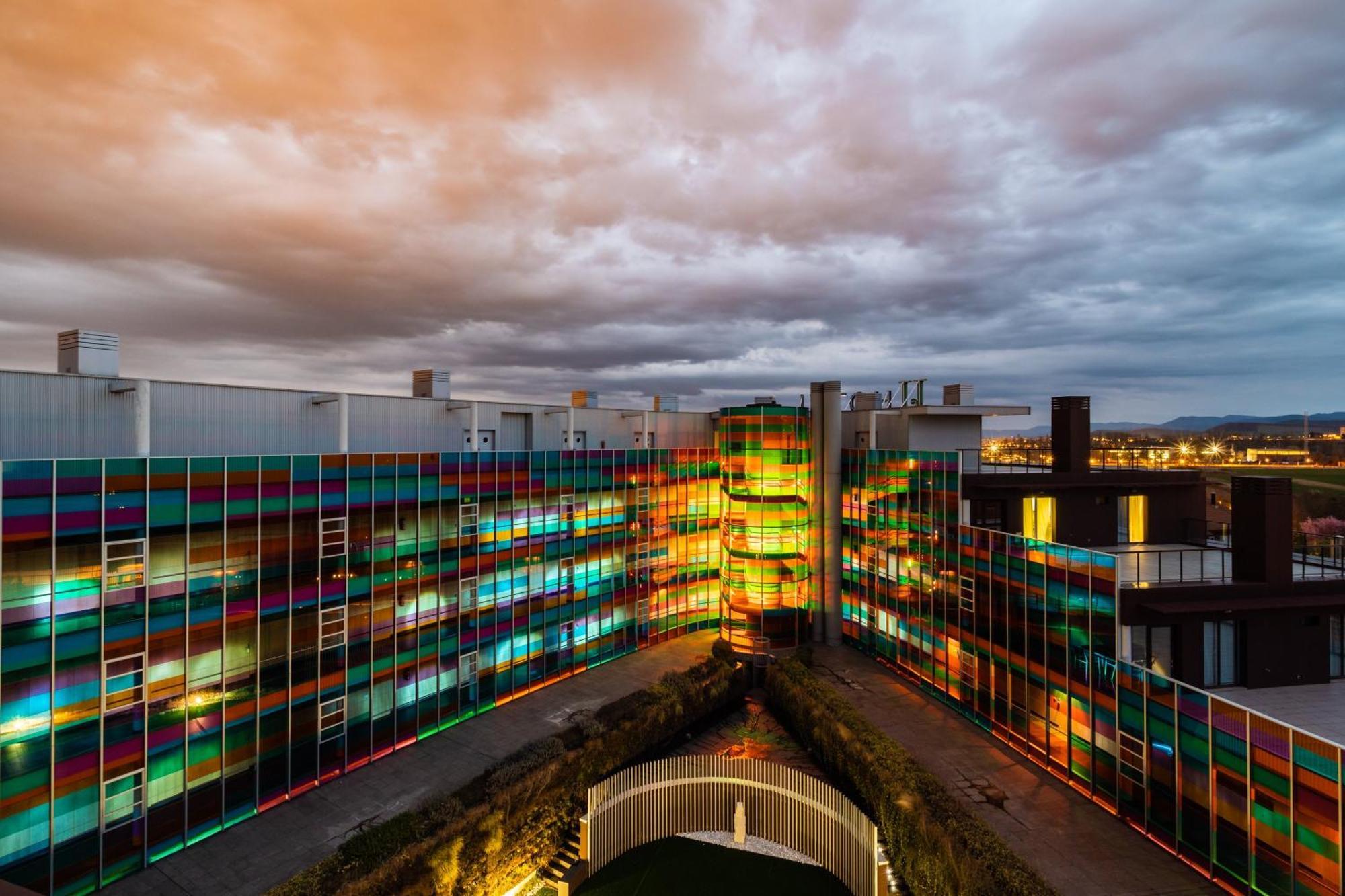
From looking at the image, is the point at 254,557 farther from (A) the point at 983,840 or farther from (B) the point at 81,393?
(A) the point at 983,840

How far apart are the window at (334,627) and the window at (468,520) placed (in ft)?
23.0

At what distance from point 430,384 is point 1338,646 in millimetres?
45723

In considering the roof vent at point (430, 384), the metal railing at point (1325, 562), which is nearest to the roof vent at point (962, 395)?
the metal railing at point (1325, 562)

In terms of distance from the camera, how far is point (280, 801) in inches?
995

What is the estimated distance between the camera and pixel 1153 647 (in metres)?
24.0

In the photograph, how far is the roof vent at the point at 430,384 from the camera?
3656 centimetres

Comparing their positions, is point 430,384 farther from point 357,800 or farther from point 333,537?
point 357,800

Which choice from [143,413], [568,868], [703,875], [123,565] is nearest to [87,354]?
[143,413]

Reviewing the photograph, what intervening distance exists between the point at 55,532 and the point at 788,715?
3337 centimetres

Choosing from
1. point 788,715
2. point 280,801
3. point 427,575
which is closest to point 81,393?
point 427,575

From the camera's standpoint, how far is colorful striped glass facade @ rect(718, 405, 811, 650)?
42.8 metres

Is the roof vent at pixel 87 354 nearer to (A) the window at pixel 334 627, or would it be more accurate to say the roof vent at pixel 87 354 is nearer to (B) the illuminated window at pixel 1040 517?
(A) the window at pixel 334 627

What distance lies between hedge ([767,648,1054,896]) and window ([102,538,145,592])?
29.5 metres

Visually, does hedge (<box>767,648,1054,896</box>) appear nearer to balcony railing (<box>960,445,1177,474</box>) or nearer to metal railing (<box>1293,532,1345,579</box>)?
balcony railing (<box>960,445,1177,474</box>)
